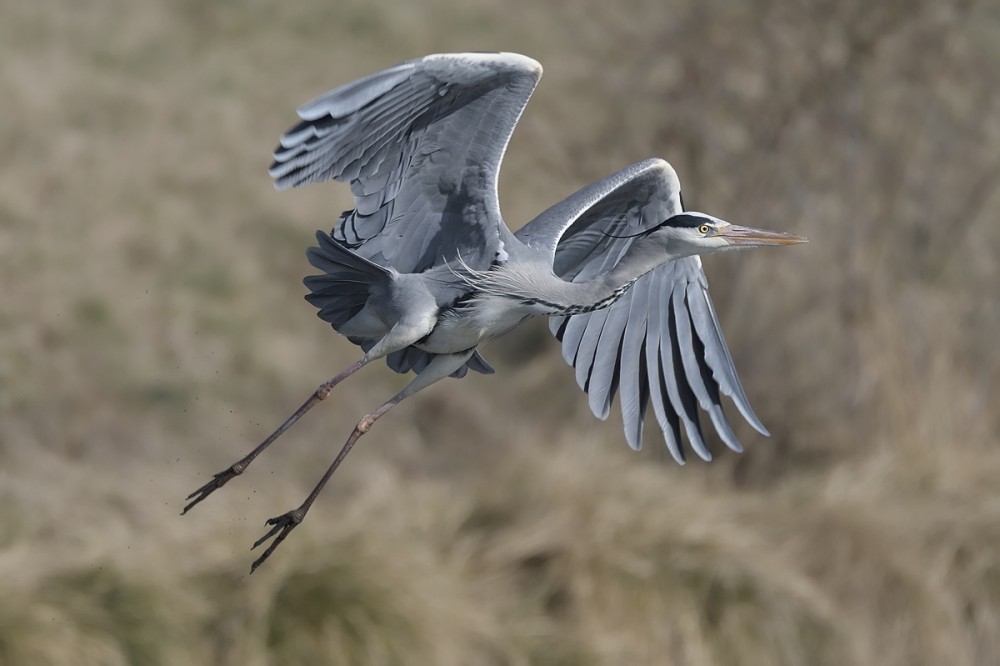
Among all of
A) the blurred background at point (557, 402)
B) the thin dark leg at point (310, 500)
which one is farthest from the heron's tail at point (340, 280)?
the blurred background at point (557, 402)

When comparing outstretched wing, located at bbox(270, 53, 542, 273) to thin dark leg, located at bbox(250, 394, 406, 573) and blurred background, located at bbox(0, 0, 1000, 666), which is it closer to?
thin dark leg, located at bbox(250, 394, 406, 573)

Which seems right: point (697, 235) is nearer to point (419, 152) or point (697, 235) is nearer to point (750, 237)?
point (750, 237)

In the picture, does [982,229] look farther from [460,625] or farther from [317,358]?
[460,625]

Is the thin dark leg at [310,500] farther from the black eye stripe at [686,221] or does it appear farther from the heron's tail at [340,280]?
the black eye stripe at [686,221]

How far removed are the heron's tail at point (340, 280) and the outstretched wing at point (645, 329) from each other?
35.1 inches

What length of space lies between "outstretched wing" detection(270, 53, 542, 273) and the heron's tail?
14 cm

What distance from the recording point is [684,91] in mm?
10172

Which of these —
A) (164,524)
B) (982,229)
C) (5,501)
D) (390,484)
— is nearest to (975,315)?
(982,229)

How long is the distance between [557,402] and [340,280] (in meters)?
6.84

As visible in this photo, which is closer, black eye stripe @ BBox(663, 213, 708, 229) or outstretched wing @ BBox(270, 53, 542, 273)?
outstretched wing @ BBox(270, 53, 542, 273)

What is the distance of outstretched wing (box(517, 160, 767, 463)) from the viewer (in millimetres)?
4969

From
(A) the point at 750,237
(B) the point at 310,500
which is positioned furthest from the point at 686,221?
(B) the point at 310,500

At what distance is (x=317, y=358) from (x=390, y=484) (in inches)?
119

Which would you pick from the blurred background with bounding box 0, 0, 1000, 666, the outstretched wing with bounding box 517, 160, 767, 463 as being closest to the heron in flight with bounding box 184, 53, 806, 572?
the outstretched wing with bounding box 517, 160, 767, 463
